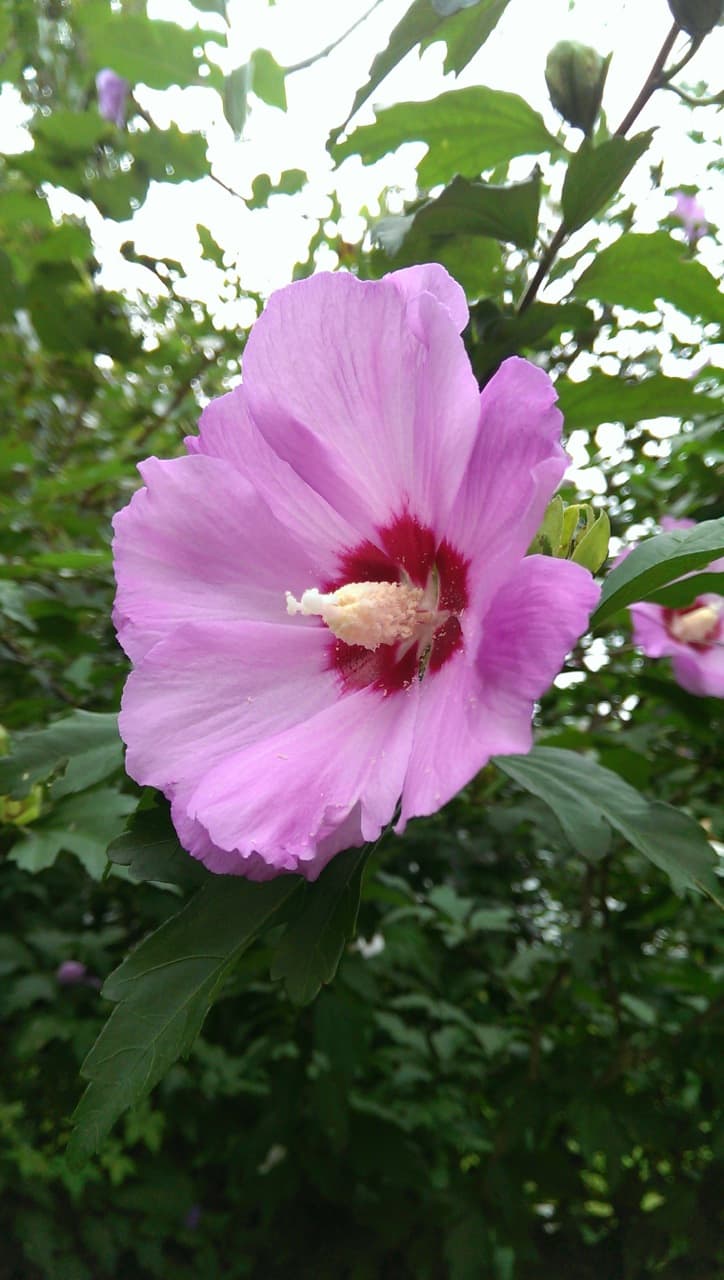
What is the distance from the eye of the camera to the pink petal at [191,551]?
1.99 ft

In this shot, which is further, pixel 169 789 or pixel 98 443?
pixel 98 443

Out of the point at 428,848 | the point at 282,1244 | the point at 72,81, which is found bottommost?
the point at 282,1244

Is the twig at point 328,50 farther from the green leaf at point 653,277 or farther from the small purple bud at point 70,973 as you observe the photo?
the small purple bud at point 70,973

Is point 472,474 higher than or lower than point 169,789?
higher

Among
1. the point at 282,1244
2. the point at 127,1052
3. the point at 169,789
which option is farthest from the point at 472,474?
the point at 282,1244

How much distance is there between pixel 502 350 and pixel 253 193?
110 cm

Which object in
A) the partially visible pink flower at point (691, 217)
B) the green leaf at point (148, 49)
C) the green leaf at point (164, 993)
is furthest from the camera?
the partially visible pink flower at point (691, 217)

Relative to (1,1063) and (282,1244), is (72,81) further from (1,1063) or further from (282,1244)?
(282,1244)

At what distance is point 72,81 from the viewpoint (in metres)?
2.40

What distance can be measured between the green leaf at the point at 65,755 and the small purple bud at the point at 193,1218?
1.55 m

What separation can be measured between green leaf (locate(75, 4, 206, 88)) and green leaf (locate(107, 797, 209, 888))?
146 cm

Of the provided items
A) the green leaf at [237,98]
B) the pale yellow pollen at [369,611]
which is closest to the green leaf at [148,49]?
the green leaf at [237,98]

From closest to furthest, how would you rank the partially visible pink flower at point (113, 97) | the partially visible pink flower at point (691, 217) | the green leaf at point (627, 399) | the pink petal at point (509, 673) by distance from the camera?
the pink petal at point (509, 673)
the green leaf at point (627, 399)
the partially visible pink flower at point (691, 217)
the partially visible pink flower at point (113, 97)

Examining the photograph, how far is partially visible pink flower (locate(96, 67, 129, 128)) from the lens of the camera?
202 cm
